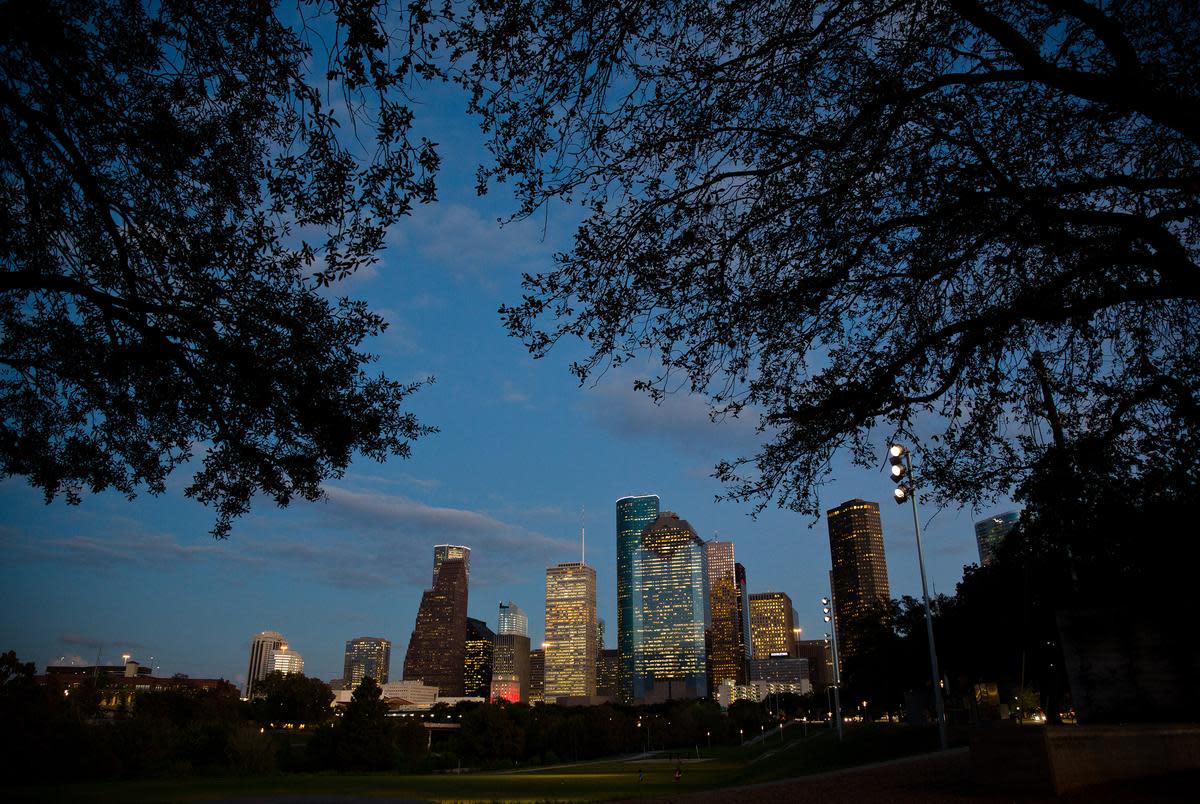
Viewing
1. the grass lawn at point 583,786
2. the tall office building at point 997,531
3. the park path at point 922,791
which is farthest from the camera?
the grass lawn at point 583,786

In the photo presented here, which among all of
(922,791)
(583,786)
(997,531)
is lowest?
(583,786)

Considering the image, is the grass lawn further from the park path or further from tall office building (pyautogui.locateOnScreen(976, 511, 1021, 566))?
the park path

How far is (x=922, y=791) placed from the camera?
422 inches

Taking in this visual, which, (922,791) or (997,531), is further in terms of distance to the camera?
(997,531)

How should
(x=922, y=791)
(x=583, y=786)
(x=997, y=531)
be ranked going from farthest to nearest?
(x=583, y=786) → (x=997, y=531) → (x=922, y=791)

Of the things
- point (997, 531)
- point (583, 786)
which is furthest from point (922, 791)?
point (583, 786)

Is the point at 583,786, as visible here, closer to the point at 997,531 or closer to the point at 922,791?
the point at 997,531

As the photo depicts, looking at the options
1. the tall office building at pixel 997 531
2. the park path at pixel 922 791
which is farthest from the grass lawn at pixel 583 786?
the park path at pixel 922 791

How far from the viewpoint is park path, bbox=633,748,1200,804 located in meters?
8.25

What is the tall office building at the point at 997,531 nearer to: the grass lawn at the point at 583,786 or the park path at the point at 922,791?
the park path at the point at 922,791

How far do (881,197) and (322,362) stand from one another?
6.73m

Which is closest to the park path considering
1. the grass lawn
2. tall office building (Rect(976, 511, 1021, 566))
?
tall office building (Rect(976, 511, 1021, 566))

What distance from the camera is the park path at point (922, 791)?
27.1 feet

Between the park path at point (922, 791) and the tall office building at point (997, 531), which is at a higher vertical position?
the tall office building at point (997, 531)
